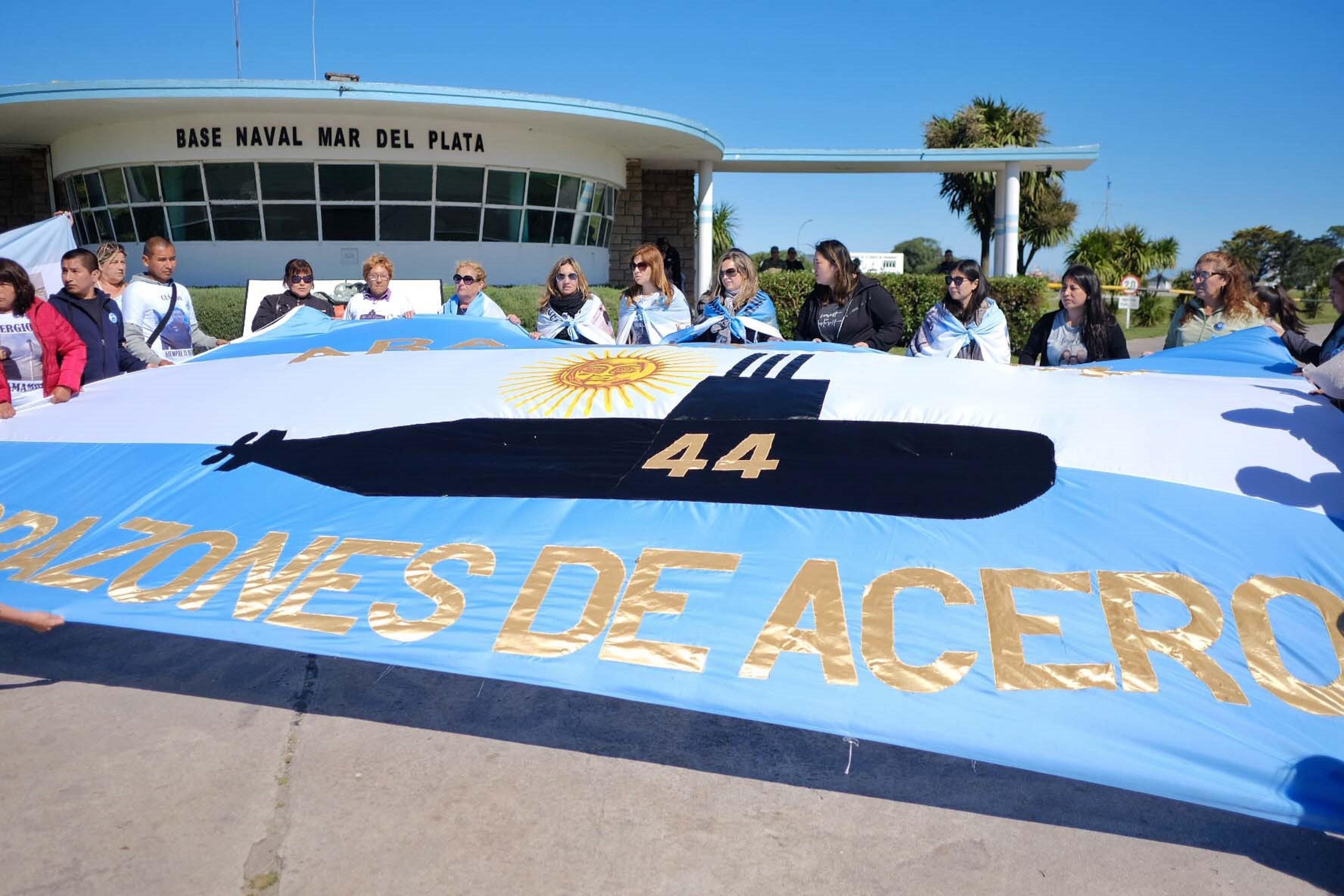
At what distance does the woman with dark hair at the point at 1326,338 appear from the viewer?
15.4ft

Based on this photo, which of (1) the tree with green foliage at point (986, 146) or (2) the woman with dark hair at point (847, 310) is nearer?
(2) the woman with dark hair at point (847, 310)

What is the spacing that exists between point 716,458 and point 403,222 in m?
15.8

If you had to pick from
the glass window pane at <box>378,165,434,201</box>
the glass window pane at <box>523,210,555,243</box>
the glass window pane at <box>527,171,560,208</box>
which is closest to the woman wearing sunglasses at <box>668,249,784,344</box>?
the glass window pane at <box>378,165,434,201</box>

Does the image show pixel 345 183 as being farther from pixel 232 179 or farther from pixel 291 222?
pixel 232 179

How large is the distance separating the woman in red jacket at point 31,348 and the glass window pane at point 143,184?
1390 centimetres

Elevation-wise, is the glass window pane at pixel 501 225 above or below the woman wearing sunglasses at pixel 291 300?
above

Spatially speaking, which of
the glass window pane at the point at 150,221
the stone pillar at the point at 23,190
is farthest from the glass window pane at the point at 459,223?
→ the stone pillar at the point at 23,190

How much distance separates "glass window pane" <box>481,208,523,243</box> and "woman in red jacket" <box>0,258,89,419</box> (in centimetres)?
1372

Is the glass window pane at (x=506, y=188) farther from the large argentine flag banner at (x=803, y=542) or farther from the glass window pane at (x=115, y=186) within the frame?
the large argentine flag banner at (x=803, y=542)

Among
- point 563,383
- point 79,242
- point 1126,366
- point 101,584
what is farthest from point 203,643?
point 79,242

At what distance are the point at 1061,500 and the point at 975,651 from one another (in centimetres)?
83

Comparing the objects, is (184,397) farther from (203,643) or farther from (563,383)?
(563,383)

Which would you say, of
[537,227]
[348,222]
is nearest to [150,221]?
[348,222]

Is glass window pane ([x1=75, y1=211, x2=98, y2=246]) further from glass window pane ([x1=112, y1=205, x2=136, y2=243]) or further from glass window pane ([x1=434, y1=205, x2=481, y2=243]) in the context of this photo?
glass window pane ([x1=434, y1=205, x2=481, y2=243])
